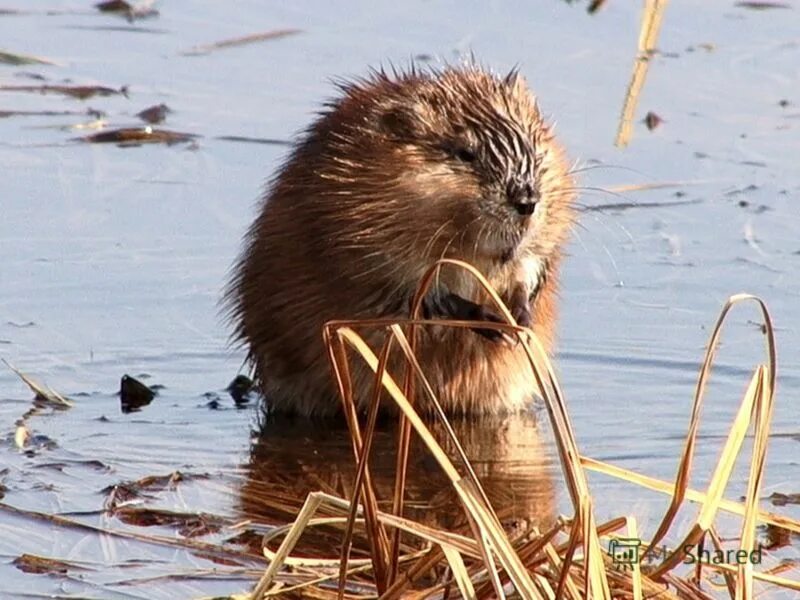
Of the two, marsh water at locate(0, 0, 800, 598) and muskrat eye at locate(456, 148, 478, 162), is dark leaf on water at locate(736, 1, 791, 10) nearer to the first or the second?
marsh water at locate(0, 0, 800, 598)

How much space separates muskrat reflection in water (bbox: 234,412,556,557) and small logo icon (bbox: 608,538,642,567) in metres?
0.70

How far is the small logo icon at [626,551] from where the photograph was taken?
4793 mm

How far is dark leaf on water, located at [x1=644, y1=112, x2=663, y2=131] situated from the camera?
10043mm

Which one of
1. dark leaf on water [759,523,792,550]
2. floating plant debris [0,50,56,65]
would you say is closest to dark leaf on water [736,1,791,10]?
floating plant debris [0,50,56,65]

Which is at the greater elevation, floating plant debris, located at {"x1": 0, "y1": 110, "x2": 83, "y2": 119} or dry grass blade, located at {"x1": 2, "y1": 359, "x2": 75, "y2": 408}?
floating plant debris, located at {"x1": 0, "y1": 110, "x2": 83, "y2": 119}

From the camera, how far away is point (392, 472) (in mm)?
6410

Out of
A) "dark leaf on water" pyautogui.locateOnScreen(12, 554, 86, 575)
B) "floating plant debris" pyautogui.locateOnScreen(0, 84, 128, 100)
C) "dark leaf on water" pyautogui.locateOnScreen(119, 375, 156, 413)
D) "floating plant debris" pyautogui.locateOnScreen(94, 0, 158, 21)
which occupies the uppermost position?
"floating plant debris" pyautogui.locateOnScreen(94, 0, 158, 21)

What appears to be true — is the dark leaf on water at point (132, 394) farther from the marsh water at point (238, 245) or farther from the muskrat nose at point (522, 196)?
the muskrat nose at point (522, 196)

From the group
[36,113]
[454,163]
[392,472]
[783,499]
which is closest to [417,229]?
[454,163]

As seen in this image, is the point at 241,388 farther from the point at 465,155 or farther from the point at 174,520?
the point at 174,520

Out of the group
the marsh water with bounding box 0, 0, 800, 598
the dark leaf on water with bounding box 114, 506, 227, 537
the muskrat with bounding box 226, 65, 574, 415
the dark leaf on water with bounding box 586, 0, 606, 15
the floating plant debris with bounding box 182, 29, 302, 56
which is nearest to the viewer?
the dark leaf on water with bounding box 114, 506, 227, 537

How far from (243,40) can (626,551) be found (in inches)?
255

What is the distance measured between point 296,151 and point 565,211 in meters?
0.89

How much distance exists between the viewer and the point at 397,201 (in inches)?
271
